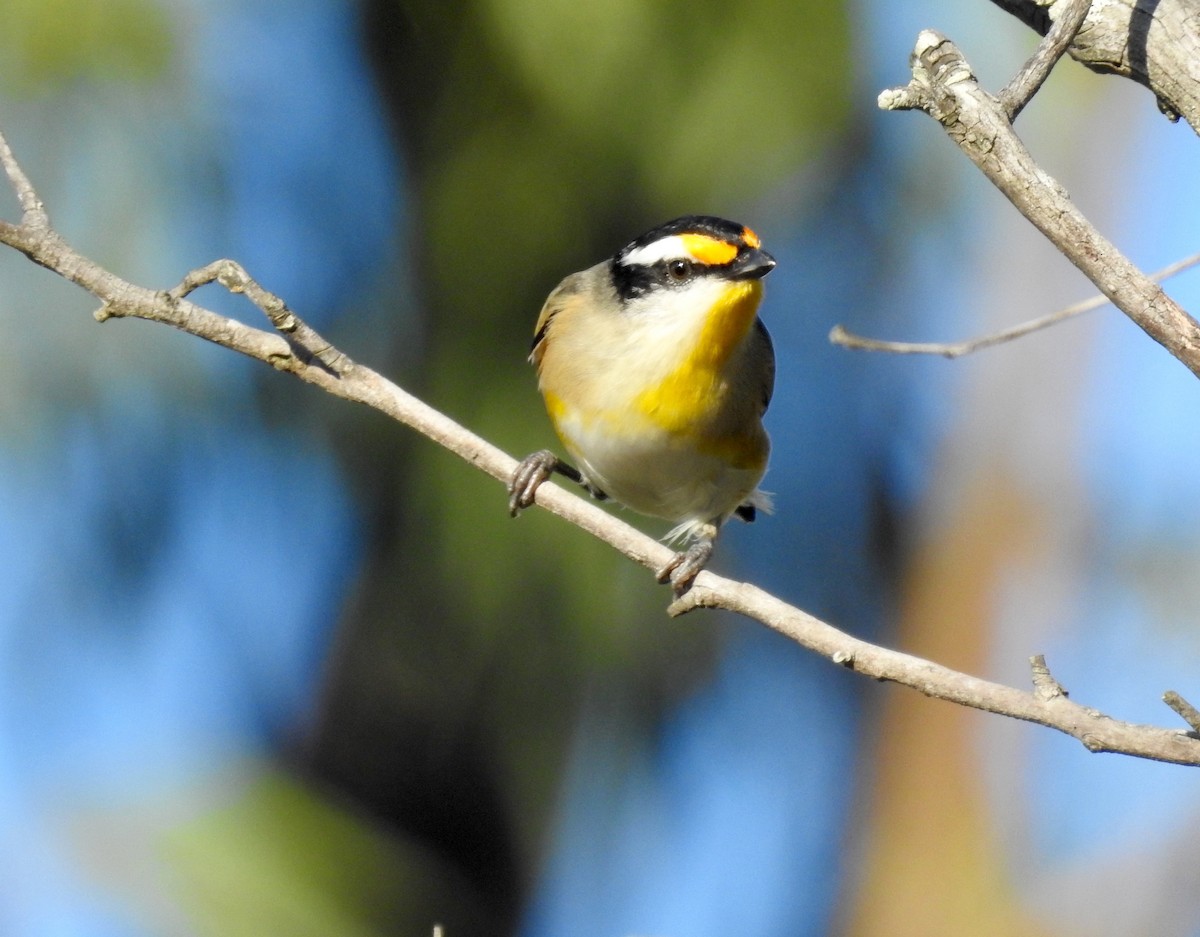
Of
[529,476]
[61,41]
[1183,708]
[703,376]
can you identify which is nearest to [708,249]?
[703,376]

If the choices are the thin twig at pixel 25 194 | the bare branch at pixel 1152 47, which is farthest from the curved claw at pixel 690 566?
the thin twig at pixel 25 194

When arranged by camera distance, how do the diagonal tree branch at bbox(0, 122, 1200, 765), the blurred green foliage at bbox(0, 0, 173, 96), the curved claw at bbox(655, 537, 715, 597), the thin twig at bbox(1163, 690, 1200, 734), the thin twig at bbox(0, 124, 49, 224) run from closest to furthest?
the thin twig at bbox(1163, 690, 1200, 734) → the diagonal tree branch at bbox(0, 122, 1200, 765) → the thin twig at bbox(0, 124, 49, 224) → the curved claw at bbox(655, 537, 715, 597) → the blurred green foliage at bbox(0, 0, 173, 96)

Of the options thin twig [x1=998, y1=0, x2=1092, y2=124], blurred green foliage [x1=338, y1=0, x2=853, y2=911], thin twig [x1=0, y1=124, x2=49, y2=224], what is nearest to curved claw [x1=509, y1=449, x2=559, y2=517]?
thin twig [x1=0, y1=124, x2=49, y2=224]

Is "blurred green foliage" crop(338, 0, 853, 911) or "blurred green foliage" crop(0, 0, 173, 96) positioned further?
"blurred green foliage" crop(338, 0, 853, 911)

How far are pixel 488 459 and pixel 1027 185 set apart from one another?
110 cm

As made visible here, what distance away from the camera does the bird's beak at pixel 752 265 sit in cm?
317

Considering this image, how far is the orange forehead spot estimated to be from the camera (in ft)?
10.7

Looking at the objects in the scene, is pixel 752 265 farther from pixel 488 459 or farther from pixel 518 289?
pixel 518 289

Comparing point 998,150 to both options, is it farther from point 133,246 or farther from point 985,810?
point 985,810

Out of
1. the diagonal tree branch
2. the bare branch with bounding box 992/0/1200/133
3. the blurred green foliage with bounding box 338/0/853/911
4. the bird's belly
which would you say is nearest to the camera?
the diagonal tree branch

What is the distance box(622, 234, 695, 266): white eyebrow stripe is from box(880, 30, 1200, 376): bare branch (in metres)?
1.65

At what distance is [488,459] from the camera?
2.33 m

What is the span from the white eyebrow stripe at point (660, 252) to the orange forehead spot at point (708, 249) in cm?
2

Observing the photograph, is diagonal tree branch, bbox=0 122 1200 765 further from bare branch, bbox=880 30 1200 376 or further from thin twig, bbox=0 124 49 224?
bare branch, bbox=880 30 1200 376
